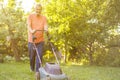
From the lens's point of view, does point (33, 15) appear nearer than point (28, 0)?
Yes

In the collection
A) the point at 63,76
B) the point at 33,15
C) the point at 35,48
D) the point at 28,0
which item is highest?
the point at 28,0

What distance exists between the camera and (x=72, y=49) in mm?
14008

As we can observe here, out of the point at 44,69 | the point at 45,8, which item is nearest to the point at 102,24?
the point at 45,8

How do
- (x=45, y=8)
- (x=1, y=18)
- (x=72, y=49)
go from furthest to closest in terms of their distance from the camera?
(x=72, y=49) < (x=45, y=8) < (x=1, y=18)

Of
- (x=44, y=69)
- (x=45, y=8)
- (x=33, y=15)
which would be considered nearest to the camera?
(x=44, y=69)

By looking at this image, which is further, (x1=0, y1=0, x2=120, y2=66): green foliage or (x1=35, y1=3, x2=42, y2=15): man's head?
(x1=0, y1=0, x2=120, y2=66): green foliage

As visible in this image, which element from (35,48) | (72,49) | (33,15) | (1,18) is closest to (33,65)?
(35,48)

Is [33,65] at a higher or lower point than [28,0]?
lower

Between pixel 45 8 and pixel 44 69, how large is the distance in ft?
23.5

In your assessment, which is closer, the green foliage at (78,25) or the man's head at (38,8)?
the man's head at (38,8)

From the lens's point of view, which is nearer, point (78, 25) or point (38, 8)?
point (38, 8)

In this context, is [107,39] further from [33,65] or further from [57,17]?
[33,65]

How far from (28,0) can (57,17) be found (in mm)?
1819

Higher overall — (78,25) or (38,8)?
(38,8)
